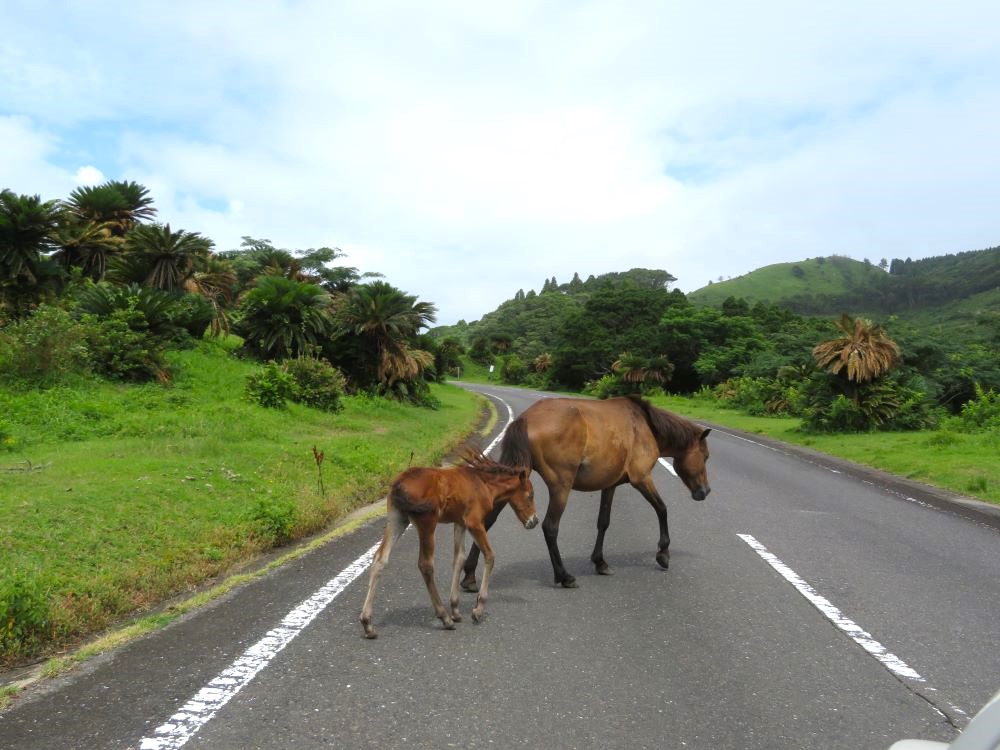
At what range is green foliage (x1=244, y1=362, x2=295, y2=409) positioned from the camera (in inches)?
631

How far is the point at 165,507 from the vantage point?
7.21 m

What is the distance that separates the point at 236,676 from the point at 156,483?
4.68 meters

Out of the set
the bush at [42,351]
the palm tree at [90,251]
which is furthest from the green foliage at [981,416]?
the palm tree at [90,251]

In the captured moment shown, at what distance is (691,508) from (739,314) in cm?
4532

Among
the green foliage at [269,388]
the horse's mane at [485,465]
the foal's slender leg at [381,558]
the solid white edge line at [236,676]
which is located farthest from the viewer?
the green foliage at [269,388]

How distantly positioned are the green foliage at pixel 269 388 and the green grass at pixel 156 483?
38 centimetres

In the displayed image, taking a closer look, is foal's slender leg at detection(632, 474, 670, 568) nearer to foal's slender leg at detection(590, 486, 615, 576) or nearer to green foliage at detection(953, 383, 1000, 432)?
foal's slender leg at detection(590, 486, 615, 576)

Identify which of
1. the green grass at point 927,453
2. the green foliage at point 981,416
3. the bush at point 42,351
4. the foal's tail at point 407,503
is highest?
the bush at point 42,351

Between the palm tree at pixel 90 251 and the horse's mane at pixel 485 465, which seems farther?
the palm tree at pixel 90 251

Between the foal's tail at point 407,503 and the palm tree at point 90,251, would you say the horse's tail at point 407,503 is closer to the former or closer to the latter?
the foal's tail at point 407,503

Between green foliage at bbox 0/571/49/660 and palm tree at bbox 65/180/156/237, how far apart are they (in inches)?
840

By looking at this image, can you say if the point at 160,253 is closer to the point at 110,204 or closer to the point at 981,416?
the point at 110,204

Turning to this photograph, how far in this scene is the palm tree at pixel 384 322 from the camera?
22.1 metres

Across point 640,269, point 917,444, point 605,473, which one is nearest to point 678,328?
point 917,444
